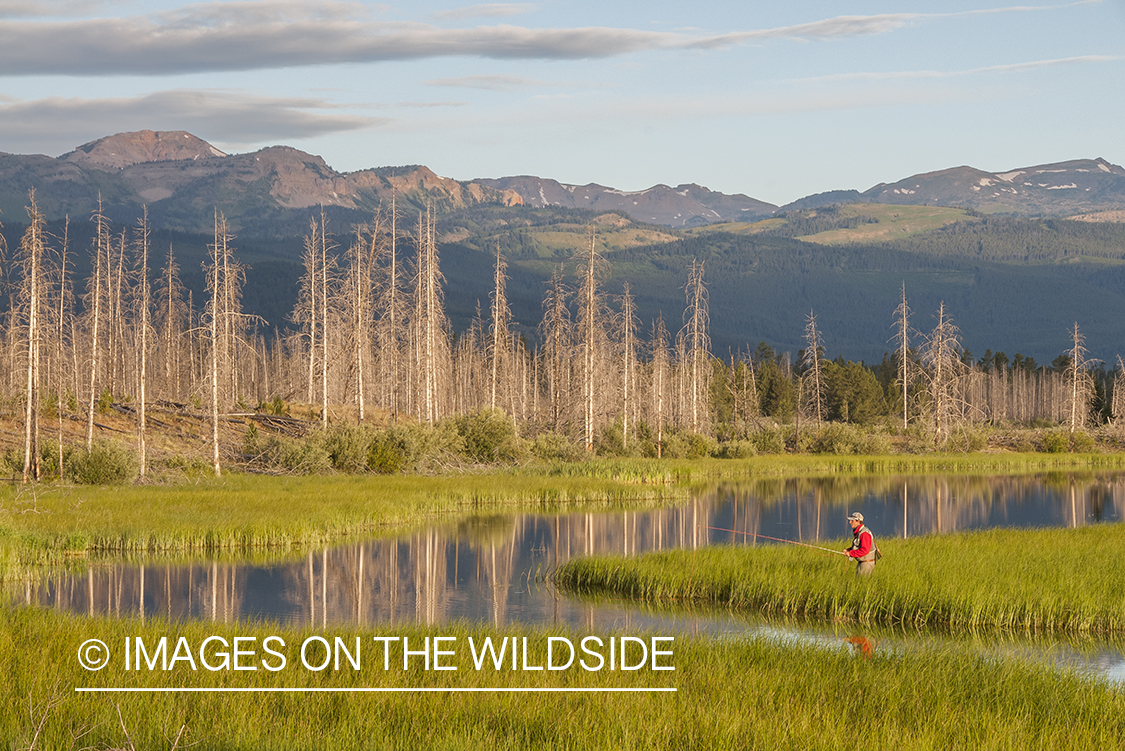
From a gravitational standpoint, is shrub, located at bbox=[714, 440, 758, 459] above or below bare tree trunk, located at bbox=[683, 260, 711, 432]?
below

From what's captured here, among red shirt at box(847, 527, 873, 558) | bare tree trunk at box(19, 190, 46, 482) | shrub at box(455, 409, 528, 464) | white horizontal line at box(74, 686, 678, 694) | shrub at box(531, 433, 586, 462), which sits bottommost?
shrub at box(531, 433, 586, 462)

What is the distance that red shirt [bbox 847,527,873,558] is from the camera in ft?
68.5

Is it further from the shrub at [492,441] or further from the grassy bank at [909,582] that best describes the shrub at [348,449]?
the grassy bank at [909,582]

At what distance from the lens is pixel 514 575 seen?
2525 cm

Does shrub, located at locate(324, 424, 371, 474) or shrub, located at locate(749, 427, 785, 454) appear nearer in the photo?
shrub, located at locate(324, 424, 371, 474)

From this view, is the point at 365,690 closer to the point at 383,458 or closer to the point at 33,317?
the point at 33,317

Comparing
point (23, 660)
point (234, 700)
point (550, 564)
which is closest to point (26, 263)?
point (550, 564)

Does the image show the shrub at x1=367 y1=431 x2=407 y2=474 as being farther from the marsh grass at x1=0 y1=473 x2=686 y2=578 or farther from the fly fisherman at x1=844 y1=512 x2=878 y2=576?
the fly fisherman at x1=844 y1=512 x2=878 y2=576

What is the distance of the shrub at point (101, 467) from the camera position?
36.8m

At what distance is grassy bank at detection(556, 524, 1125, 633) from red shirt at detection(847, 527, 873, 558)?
1.58 feet

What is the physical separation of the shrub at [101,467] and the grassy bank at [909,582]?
1960 cm

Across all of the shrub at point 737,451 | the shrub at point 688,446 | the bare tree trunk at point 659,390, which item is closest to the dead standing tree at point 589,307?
the bare tree trunk at point 659,390

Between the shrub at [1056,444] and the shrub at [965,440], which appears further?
the shrub at [1056,444]

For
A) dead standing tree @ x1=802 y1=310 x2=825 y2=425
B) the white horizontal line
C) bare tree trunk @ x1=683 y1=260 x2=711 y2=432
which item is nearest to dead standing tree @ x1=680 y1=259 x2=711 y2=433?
bare tree trunk @ x1=683 y1=260 x2=711 y2=432
